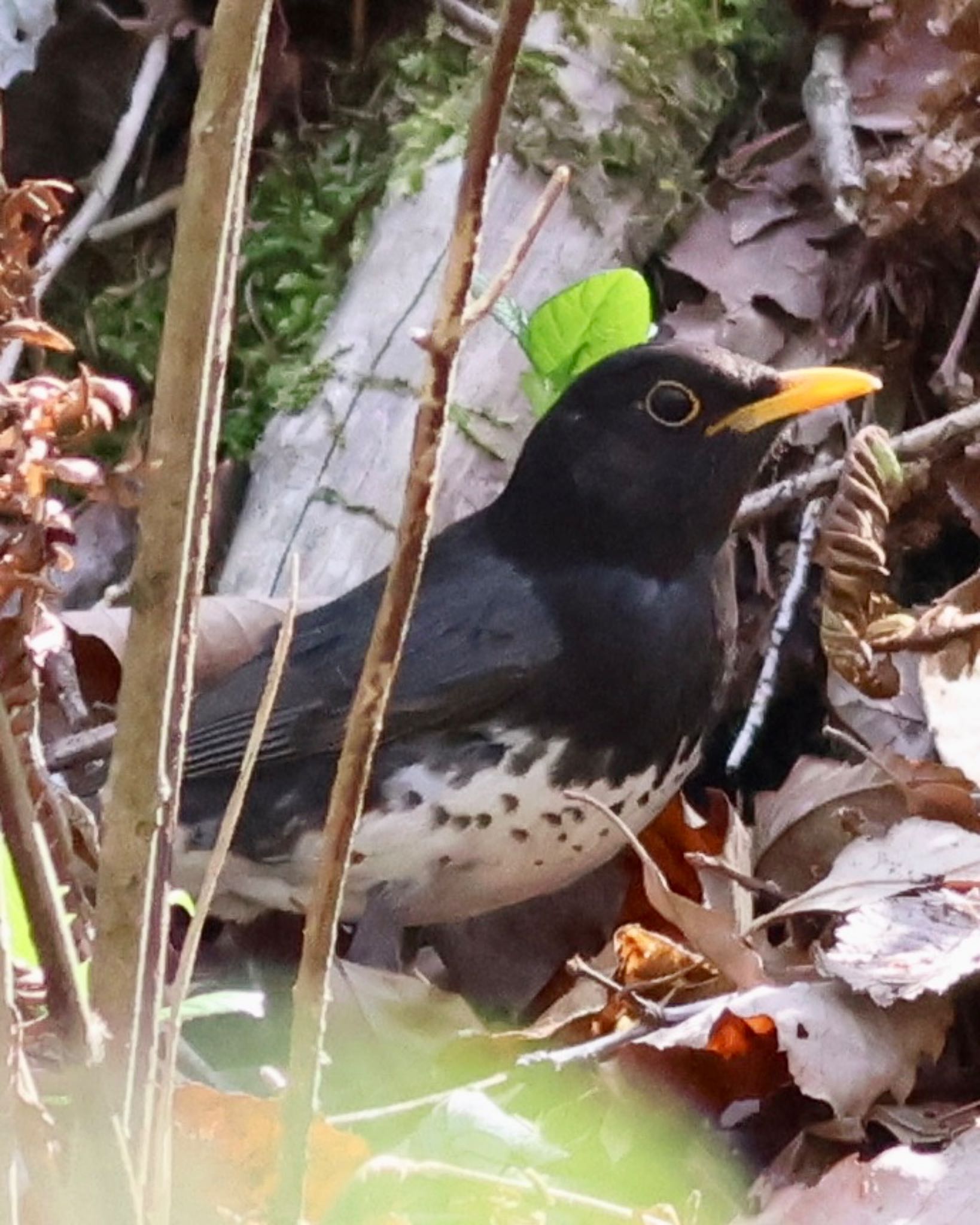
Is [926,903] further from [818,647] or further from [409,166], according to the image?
[409,166]

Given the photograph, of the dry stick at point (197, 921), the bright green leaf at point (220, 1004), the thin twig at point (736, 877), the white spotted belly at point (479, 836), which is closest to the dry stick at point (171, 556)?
the dry stick at point (197, 921)

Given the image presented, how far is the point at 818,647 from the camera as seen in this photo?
9.33ft

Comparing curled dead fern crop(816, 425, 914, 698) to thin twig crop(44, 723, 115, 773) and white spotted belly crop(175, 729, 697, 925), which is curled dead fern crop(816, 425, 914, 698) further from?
thin twig crop(44, 723, 115, 773)

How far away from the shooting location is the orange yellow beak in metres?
2.31

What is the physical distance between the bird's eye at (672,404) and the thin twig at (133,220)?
4.22 ft

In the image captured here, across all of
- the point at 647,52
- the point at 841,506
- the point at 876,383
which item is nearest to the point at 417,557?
the point at 876,383

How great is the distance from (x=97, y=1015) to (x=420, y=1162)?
563 millimetres

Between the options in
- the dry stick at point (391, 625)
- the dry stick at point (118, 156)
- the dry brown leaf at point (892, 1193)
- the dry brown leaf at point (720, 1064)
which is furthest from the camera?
the dry stick at point (118, 156)

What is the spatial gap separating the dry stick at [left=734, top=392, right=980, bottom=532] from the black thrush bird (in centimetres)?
28

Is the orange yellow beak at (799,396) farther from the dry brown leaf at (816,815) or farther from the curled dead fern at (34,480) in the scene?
the curled dead fern at (34,480)

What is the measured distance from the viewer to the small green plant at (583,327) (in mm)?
2545

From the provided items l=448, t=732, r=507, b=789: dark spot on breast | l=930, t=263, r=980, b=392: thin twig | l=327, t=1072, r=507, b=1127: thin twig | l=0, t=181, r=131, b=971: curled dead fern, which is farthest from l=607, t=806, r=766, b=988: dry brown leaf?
l=930, t=263, r=980, b=392: thin twig

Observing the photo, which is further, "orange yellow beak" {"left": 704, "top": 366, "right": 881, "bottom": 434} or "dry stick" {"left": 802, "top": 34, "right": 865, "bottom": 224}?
"dry stick" {"left": 802, "top": 34, "right": 865, "bottom": 224}

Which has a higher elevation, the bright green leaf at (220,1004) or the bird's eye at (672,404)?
the bird's eye at (672,404)
